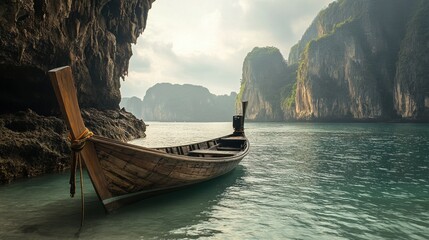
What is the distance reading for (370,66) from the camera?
75250mm

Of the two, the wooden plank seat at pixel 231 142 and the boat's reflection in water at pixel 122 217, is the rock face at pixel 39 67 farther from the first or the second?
the wooden plank seat at pixel 231 142

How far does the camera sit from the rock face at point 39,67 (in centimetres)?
1030

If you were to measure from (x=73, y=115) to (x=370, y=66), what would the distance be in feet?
282

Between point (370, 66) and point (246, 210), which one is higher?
point (370, 66)

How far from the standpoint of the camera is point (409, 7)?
74562mm

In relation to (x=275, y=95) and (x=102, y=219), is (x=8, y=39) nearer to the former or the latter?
(x=102, y=219)

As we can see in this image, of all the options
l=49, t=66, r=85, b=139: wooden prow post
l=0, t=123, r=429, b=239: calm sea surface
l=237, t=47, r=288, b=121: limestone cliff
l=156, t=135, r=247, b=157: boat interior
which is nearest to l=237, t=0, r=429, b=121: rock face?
l=237, t=47, r=288, b=121: limestone cliff

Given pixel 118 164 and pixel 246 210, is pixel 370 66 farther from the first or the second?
pixel 118 164

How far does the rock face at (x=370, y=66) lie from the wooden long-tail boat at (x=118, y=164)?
6766 centimetres

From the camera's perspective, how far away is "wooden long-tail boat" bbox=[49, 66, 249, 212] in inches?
208

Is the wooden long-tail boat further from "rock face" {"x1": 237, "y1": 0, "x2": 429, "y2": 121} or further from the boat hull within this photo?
"rock face" {"x1": 237, "y1": 0, "x2": 429, "y2": 121}

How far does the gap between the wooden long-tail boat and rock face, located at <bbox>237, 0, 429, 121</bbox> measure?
6766 centimetres

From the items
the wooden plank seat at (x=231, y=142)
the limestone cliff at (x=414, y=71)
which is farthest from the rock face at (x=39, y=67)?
the limestone cliff at (x=414, y=71)

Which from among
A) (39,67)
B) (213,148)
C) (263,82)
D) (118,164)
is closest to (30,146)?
(39,67)
